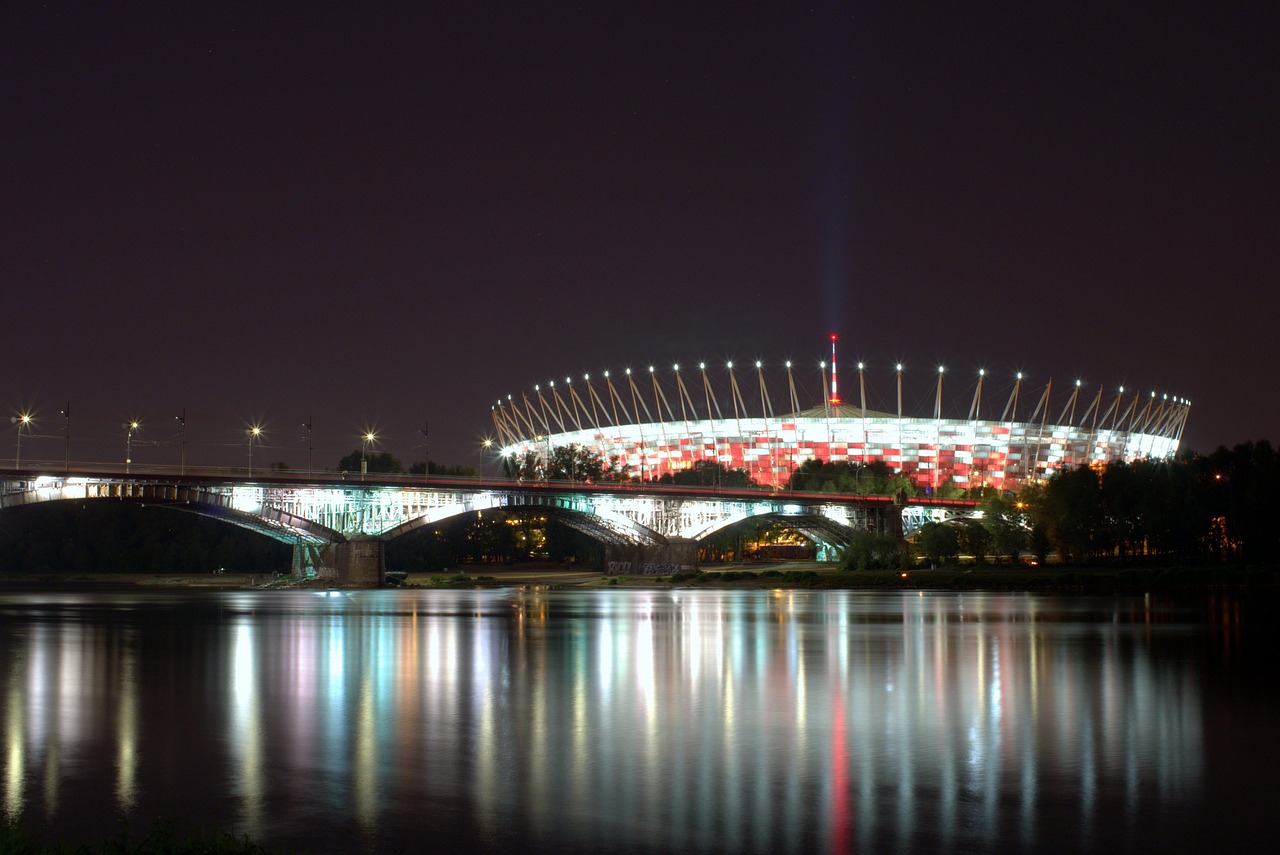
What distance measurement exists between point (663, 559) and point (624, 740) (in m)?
106

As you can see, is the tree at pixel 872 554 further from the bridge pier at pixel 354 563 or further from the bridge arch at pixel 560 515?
the bridge pier at pixel 354 563

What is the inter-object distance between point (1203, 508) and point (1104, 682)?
6492cm

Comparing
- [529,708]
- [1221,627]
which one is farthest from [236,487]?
[529,708]

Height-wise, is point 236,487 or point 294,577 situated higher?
point 236,487

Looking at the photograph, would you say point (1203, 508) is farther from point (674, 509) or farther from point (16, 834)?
point (16, 834)

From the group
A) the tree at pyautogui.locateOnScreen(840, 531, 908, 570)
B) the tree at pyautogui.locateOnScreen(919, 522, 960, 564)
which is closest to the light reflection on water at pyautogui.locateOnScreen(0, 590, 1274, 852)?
the tree at pyautogui.locateOnScreen(919, 522, 960, 564)

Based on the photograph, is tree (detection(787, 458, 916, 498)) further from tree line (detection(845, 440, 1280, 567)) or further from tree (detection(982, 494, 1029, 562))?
tree line (detection(845, 440, 1280, 567))

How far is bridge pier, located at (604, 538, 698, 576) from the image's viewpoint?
12512 cm

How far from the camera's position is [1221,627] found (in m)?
44.2

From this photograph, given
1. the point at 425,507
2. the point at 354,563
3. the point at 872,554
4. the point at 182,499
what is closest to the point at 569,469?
the point at 425,507

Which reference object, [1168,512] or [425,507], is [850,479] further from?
[1168,512]

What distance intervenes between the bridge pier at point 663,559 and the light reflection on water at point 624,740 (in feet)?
274

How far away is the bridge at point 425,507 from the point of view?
3912 inches

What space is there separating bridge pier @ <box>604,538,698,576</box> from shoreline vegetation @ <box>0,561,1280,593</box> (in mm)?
3198
